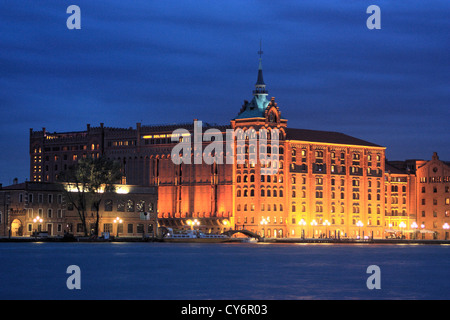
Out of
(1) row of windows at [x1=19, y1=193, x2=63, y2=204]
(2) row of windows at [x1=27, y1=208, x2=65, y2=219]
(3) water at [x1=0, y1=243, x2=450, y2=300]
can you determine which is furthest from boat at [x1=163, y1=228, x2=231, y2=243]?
(3) water at [x1=0, y1=243, x2=450, y2=300]

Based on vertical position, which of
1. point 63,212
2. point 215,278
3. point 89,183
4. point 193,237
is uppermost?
point 89,183

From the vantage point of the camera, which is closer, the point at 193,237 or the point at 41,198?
the point at 41,198

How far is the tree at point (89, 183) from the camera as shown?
172 m

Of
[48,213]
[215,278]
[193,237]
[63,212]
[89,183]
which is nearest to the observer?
[215,278]

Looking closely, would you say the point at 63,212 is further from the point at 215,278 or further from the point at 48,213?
the point at 215,278

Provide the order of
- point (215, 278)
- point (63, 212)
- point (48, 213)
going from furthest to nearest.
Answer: point (63, 212), point (48, 213), point (215, 278)

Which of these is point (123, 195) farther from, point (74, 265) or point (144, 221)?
point (74, 265)

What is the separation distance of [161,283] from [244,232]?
124 meters

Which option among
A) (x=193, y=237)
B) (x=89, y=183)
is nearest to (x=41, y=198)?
(x=89, y=183)

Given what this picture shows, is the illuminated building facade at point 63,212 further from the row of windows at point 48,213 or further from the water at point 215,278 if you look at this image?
the water at point 215,278

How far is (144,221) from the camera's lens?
627 ft

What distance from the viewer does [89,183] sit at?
172375 millimetres

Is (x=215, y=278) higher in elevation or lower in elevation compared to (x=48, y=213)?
lower
